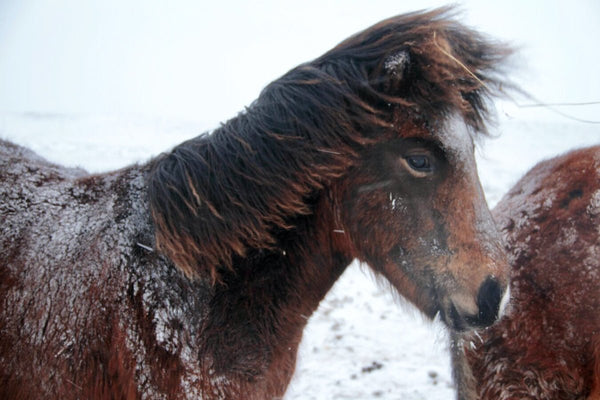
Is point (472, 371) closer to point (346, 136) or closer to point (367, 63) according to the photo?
point (346, 136)

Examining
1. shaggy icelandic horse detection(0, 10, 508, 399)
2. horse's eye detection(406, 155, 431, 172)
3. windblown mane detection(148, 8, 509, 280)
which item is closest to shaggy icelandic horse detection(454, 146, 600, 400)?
shaggy icelandic horse detection(0, 10, 508, 399)

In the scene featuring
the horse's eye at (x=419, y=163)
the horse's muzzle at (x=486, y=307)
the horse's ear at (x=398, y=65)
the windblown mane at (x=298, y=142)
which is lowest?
the horse's muzzle at (x=486, y=307)

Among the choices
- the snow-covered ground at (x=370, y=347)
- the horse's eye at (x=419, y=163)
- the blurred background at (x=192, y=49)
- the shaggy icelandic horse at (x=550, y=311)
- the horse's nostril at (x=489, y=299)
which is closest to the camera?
the horse's nostril at (x=489, y=299)

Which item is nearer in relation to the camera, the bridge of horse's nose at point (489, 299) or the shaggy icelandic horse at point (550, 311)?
the bridge of horse's nose at point (489, 299)

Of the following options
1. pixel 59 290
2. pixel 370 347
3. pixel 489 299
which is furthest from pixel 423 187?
pixel 370 347

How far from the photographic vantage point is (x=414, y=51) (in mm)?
1915

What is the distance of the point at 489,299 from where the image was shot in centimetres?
182

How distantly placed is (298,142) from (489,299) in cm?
117

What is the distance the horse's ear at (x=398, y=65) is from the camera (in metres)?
1.90

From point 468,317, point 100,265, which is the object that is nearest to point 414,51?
point 468,317

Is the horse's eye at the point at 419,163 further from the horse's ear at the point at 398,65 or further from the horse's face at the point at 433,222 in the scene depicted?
the horse's ear at the point at 398,65

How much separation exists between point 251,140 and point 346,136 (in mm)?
483

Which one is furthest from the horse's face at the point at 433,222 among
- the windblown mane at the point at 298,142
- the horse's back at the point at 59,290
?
the horse's back at the point at 59,290

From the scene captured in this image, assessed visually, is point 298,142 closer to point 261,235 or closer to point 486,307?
point 261,235
